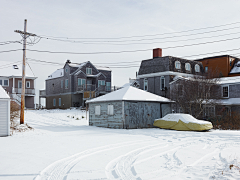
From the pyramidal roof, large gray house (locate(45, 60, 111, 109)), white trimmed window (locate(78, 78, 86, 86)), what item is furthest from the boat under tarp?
white trimmed window (locate(78, 78, 86, 86))

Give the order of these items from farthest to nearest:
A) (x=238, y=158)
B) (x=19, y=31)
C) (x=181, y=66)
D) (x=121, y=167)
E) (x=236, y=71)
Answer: (x=236, y=71) < (x=181, y=66) < (x=19, y=31) < (x=238, y=158) < (x=121, y=167)

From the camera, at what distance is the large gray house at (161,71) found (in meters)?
34.3

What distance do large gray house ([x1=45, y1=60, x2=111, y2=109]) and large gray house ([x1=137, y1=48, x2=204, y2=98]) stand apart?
8.04 meters

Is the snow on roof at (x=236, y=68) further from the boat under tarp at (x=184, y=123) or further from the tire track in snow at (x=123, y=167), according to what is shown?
the tire track in snow at (x=123, y=167)

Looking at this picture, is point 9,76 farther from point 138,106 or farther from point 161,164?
point 161,164

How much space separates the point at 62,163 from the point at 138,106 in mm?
14274

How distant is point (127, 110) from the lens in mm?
21203

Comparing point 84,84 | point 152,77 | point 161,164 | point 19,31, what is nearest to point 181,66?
point 152,77

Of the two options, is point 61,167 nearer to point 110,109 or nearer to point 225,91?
point 110,109

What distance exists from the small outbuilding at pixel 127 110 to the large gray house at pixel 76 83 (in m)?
15.5

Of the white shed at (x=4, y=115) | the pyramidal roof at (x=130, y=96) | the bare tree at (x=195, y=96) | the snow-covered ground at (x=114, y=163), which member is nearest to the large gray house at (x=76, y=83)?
the pyramidal roof at (x=130, y=96)

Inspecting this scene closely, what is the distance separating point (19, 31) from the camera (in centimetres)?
2019

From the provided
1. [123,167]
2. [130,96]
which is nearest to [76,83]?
[130,96]

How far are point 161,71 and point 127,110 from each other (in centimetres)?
1531
